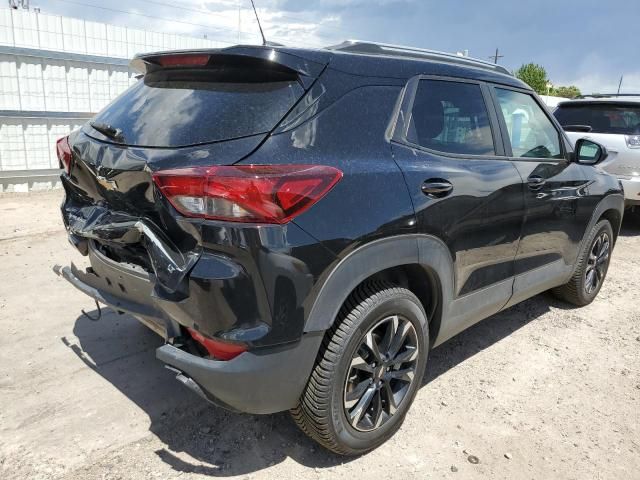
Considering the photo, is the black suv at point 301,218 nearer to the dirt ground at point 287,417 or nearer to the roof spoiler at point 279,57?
the roof spoiler at point 279,57

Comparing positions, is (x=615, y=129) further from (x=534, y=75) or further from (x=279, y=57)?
(x=534, y=75)

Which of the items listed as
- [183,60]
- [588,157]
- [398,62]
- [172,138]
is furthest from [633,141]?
[172,138]

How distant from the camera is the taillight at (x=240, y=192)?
190cm

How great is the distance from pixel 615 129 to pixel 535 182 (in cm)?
493

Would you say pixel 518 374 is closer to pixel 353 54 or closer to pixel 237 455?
pixel 237 455

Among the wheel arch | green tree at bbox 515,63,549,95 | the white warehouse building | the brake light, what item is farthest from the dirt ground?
green tree at bbox 515,63,549,95

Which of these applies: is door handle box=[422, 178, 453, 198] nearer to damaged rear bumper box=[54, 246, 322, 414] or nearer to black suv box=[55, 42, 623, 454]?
black suv box=[55, 42, 623, 454]

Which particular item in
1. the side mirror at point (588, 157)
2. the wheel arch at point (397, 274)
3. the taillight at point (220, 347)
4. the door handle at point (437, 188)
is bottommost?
the taillight at point (220, 347)

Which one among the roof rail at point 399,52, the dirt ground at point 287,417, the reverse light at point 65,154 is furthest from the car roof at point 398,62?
the dirt ground at point 287,417

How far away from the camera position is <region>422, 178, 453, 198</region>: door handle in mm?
2475

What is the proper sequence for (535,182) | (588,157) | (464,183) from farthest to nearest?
(588,157)
(535,182)
(464,183)

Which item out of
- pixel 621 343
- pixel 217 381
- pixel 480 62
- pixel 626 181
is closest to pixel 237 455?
pixel 217 381

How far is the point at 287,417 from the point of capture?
2840mm

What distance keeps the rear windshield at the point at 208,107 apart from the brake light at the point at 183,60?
30mm
